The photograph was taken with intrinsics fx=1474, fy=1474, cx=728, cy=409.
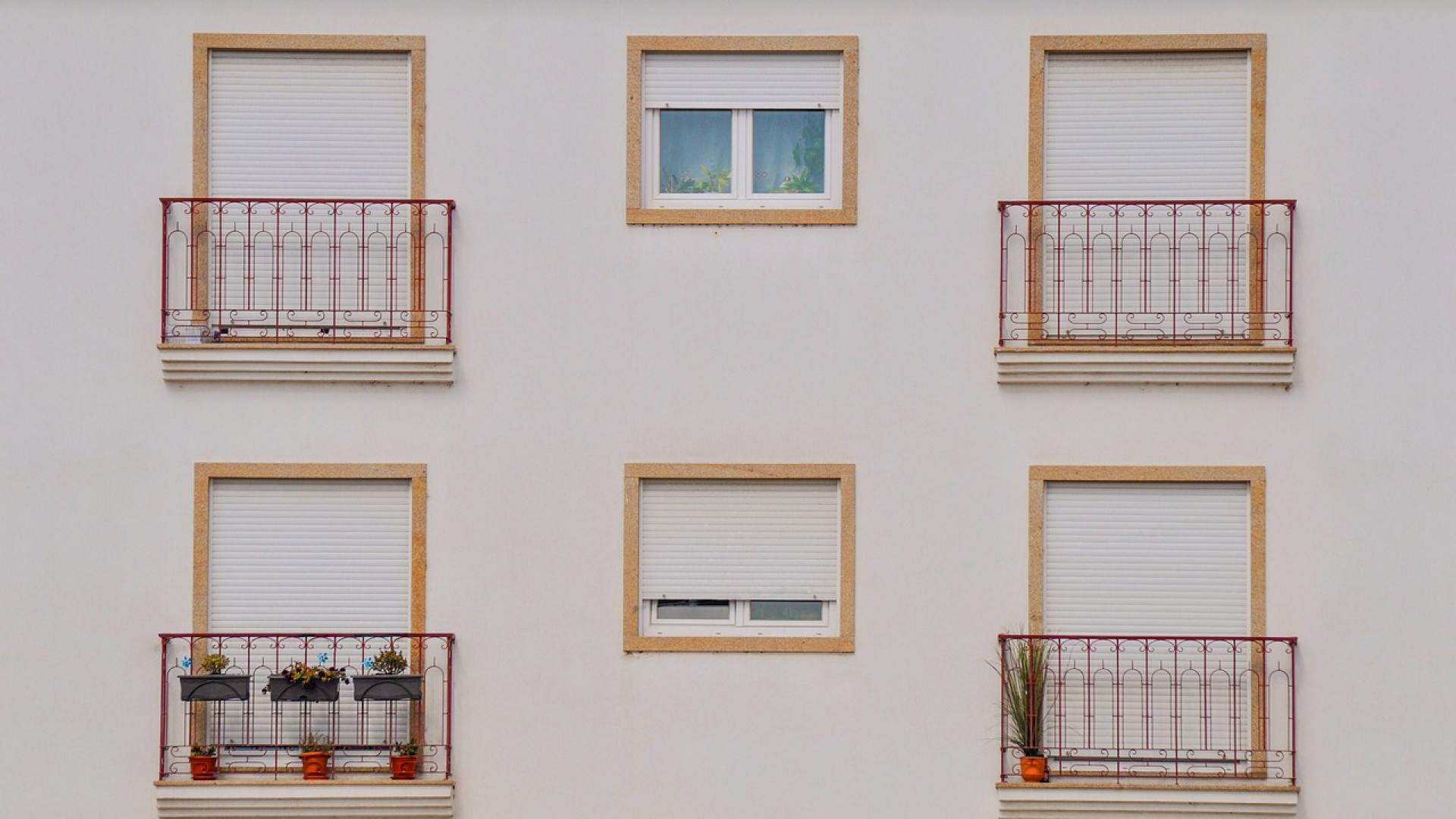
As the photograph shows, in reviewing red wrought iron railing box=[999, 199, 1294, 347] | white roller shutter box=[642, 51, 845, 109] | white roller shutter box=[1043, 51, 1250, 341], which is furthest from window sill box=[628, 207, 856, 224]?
white roller shutter box=[1043, 51, 1250, 341]

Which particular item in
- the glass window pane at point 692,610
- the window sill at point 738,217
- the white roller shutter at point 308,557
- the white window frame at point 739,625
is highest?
the window sill at point 738,217

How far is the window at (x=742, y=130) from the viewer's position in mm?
10008

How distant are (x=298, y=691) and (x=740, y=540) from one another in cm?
308

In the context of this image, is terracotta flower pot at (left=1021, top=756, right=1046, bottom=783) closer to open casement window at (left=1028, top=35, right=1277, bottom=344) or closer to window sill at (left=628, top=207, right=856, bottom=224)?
open casement window at (left=1028, top=35, right=1277, bottom=344)

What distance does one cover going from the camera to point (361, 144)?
10.1 m

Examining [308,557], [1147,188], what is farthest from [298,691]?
[1147,188]

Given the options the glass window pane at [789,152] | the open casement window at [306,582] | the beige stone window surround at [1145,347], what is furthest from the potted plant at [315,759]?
the beige stone window surround at [1145,347]

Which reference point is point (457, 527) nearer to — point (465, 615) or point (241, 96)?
point (465, 615)

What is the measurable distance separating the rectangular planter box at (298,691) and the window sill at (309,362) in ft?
6.55

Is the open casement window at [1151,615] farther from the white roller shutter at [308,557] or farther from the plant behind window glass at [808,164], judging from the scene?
the white roller shutter at [308,557]

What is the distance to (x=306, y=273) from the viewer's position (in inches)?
396

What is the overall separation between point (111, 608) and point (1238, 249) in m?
7.98

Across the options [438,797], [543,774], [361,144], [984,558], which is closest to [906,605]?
[984,558]

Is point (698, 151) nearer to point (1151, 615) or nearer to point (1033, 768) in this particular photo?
point (1151, 615)
